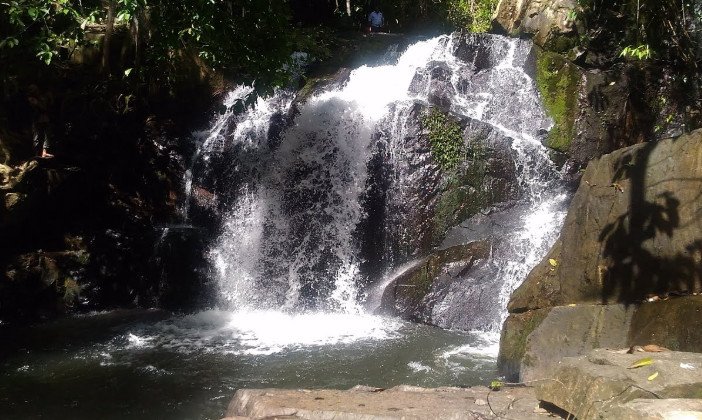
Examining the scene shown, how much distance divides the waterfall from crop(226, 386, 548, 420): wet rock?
3.96m

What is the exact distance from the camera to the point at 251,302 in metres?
9.15

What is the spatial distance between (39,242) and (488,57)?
792 cm

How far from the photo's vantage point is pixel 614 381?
295 centimetres

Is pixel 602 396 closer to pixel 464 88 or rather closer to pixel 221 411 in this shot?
pixel 221 411

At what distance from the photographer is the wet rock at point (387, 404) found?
3.42m

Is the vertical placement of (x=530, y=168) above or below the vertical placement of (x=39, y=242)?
above

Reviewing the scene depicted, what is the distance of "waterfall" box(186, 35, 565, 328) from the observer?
894 centimetres

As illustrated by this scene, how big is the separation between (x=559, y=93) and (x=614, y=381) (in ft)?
24.6

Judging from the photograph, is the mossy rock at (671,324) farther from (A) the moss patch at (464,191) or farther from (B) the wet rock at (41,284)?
(B) the wet rock at (41,284)

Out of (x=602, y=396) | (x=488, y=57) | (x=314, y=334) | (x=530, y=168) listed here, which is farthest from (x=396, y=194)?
(x=602, y=396)

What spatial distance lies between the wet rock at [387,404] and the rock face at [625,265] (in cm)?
121

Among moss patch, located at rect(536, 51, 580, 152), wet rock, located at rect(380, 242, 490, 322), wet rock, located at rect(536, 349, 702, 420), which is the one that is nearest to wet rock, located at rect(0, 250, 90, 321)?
wet rock, located at rect(380, 242, 490, 322)

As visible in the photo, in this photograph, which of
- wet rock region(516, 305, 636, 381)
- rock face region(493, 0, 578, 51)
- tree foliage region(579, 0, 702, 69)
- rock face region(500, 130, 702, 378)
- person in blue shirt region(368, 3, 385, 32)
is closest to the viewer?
rock face region(500, 130, 702, 378)

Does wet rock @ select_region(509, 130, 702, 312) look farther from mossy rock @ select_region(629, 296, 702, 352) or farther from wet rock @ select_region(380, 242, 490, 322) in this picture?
wet rock @ select_region(380, 242, 490, 322)
